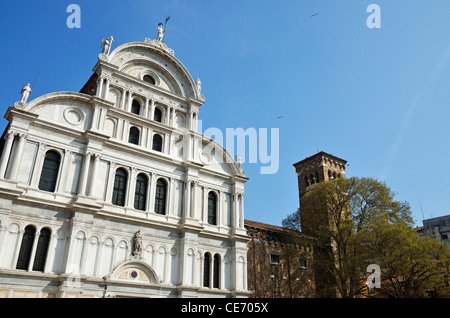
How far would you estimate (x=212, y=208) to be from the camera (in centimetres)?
2848

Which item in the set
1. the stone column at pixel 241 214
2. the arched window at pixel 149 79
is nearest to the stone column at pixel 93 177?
the arched window at pixel 149 79

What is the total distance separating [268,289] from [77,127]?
66.0 feet

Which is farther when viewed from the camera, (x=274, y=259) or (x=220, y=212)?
(x=274, y=259)

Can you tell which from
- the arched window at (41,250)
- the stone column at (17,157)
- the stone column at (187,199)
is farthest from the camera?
the stone column at (187,199)

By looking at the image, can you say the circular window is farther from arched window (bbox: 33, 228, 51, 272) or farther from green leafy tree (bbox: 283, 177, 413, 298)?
green leafy tree (bbox: 283, 177, 413, 298)

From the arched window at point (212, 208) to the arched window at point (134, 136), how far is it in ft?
23.7

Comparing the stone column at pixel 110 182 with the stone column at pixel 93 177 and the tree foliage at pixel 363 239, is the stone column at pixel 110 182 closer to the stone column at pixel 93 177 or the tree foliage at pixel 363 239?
the stone column at pixel 93 177

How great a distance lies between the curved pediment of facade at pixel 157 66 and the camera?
2761cm

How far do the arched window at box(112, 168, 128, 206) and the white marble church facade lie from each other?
7 centimetres

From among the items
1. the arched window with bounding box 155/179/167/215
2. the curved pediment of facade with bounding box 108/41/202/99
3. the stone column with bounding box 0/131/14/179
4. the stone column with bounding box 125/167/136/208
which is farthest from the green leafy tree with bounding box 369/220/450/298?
the stone column with bounding box 0/131/14/179

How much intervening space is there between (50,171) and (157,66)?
12580mm

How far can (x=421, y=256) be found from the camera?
25.4 metres
